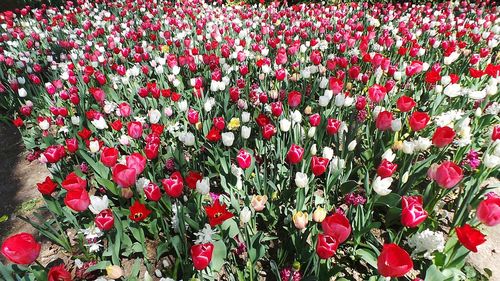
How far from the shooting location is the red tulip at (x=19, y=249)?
5.00 feet

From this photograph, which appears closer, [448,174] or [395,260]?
[395,260]

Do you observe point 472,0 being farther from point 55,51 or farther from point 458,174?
point 55,51

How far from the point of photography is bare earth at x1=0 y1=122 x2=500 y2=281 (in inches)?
89.7

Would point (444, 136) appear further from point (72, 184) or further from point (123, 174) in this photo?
point (72, 184)

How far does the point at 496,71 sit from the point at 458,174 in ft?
6.79

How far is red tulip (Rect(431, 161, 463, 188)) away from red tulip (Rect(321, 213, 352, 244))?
0.81 metres

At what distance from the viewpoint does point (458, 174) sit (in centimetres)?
184

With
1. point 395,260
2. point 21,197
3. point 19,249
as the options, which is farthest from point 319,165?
point 21,197

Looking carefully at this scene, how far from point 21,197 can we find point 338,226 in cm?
312

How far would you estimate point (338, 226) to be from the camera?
1.46m

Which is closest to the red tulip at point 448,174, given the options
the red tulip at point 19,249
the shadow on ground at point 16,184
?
the red tulip at point 19,249

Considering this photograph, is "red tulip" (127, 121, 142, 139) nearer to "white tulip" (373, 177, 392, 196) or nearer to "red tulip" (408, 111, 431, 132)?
"white tulip" (373, 177, 392, 196)

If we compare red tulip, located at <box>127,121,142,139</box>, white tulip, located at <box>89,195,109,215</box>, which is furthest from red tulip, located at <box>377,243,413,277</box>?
red tulip, located at <box>127,121,142,139</box>

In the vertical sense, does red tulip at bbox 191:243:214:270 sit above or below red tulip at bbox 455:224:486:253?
below
